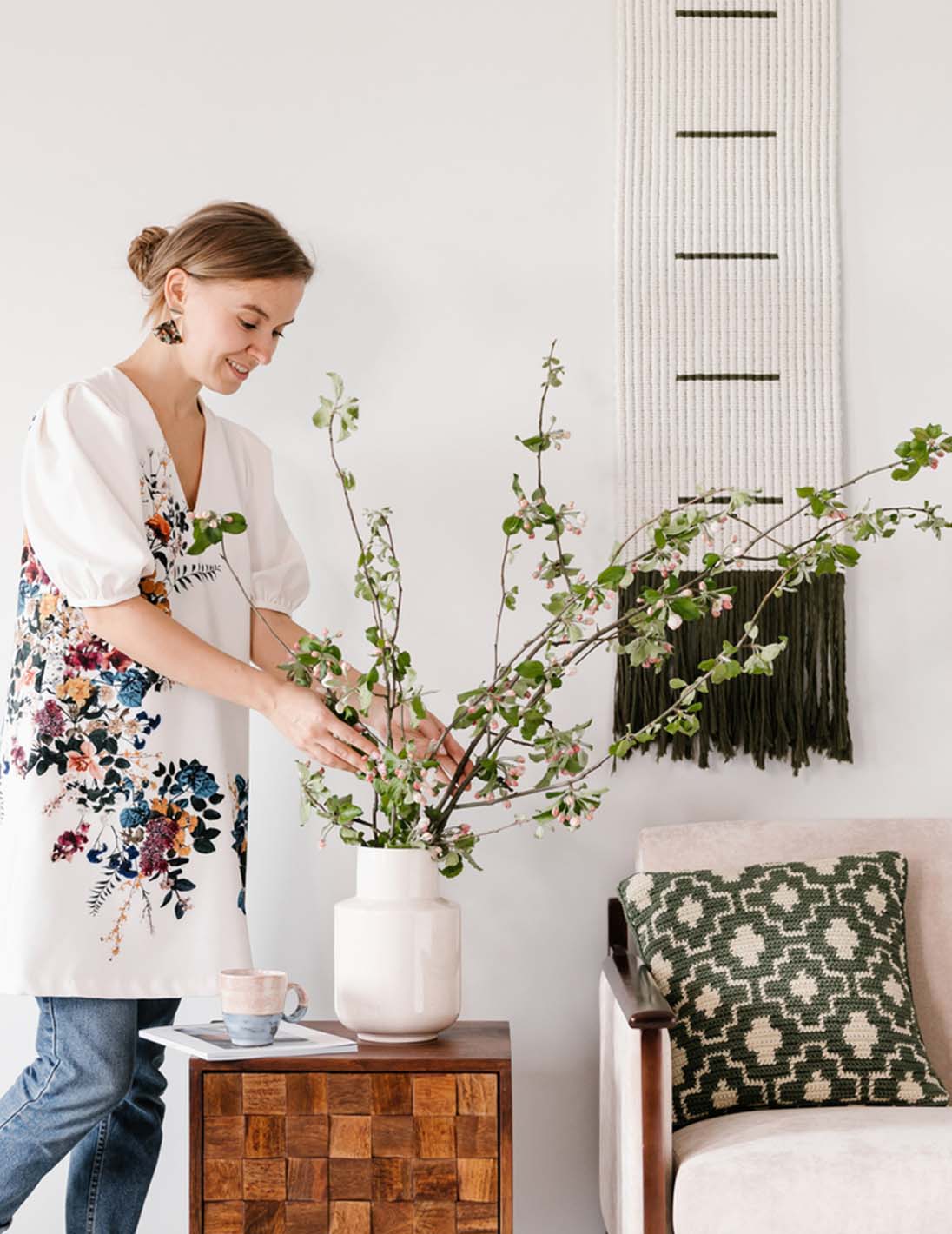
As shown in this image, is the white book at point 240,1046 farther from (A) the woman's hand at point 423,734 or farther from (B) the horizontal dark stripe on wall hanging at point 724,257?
(B) the horizontal dark stripe on wall hanging at point 724,257

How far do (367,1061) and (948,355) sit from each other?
59.0 inches

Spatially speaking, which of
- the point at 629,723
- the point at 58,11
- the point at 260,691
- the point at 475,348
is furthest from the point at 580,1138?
the point at 58,11

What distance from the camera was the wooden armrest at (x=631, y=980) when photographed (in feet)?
4.68

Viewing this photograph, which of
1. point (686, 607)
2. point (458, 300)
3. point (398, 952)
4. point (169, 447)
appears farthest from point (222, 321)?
point (398, 952)

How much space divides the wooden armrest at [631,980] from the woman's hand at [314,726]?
427mm

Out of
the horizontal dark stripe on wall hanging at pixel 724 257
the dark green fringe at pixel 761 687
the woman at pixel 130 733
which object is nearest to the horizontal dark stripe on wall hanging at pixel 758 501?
the dark green fringe at pixel 761 687

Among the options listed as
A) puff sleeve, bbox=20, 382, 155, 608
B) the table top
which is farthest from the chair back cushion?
puff sleeve, bbox=20, 382, 155, 608

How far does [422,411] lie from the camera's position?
216 cm

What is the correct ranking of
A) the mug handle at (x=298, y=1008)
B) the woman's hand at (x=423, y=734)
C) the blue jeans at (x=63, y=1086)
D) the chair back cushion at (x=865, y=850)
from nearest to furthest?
1. the blue jeans at (x=63, y=1086)
2. the mug handle at (x=298, y=1008)
3. the woman's hand at (x=423, y=734)
4. the chair back cushion at (x=865, y=850)

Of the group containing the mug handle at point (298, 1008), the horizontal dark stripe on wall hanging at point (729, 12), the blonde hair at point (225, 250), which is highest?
the horizontal dark stripe on wall hanging at point (729, 12)

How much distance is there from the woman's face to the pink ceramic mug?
30.7 inches

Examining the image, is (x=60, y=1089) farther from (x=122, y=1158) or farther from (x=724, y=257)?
(x=724, y=257)

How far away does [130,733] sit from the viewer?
162 centimetres

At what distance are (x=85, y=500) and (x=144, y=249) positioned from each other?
0.46 m
